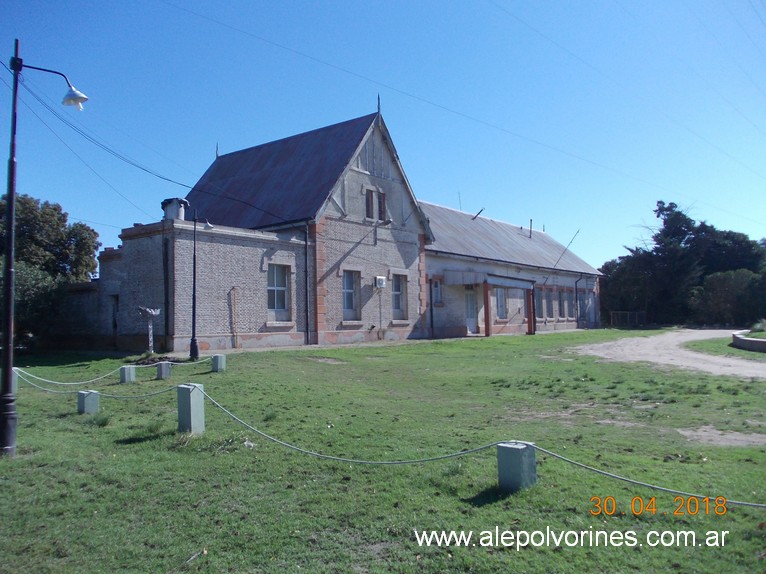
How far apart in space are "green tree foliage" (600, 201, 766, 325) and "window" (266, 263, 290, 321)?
135 feet

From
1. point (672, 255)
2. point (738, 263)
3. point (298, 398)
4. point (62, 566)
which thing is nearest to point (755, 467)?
point (62, 566)

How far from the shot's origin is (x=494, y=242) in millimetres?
42969

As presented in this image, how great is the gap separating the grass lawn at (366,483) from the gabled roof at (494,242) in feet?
74.8

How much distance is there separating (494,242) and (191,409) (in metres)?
36.3

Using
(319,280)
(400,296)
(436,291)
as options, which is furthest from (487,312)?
(319,280)

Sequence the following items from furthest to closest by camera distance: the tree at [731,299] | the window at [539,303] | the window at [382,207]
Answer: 1. the tree at [731,299]
2. the window at [539,303]
3. the window at [382,207]

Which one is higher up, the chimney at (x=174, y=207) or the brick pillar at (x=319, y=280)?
the chimney at (x=174, y=207)

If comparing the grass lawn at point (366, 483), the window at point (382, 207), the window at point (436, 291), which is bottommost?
the grass lawn at point (366, 483)

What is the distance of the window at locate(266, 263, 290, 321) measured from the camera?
23.0 m

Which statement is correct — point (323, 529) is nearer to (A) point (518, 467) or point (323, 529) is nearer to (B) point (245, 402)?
(A) point (518, 467)

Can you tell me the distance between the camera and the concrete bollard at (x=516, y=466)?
18.3ft

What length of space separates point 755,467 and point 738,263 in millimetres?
60170

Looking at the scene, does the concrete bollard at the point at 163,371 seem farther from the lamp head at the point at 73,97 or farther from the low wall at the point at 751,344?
the low wall at the point at 751,344

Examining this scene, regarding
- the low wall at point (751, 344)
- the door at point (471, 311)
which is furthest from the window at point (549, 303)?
the low wall at point (751, 344)
